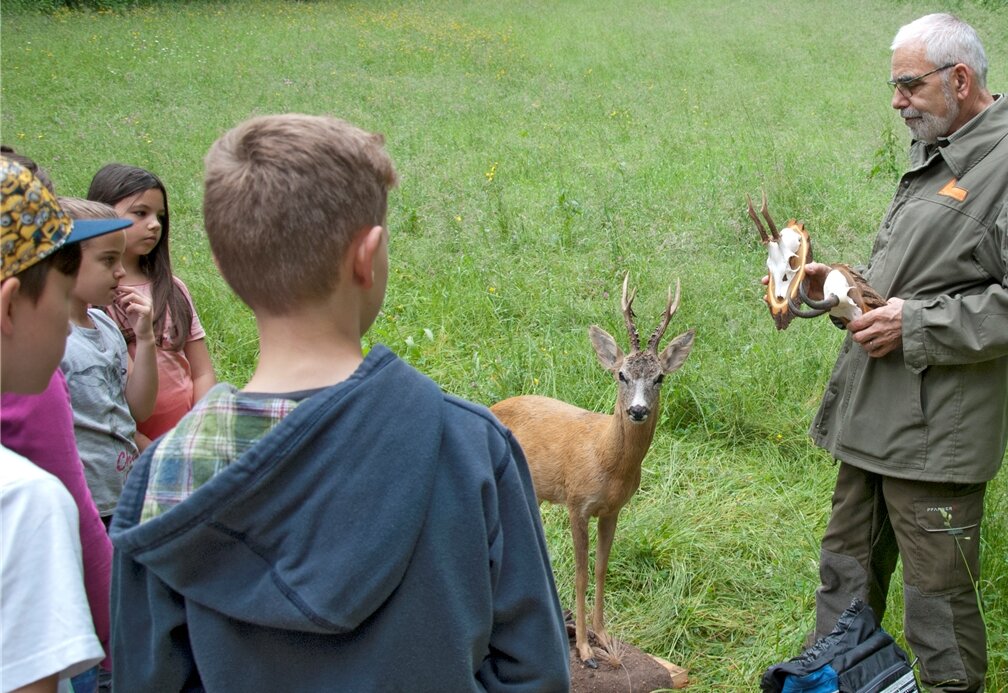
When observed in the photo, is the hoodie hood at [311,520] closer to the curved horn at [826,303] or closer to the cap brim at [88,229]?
the cap brim at [88,229]

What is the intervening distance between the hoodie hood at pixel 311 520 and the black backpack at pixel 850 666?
6.39 feet

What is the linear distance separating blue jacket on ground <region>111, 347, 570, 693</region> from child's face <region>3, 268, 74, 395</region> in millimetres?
259

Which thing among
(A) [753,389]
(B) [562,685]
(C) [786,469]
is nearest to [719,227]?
(A) [753,389]

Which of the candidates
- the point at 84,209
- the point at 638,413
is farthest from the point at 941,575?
the point at 84,209

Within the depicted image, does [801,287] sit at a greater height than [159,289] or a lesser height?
greater

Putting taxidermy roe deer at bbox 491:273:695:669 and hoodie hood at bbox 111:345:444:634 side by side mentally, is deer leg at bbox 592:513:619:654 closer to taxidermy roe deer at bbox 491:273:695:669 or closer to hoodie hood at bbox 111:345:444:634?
taxidermy roe deer at bbox 491:273:695:669

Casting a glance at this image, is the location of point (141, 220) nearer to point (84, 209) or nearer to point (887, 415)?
point (84, 209)

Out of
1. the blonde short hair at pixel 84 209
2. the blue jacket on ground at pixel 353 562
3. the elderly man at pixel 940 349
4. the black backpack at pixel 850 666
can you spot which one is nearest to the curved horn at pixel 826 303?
the elderly man at pixel 940 349

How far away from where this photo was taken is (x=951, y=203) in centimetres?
311

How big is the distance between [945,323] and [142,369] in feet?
8.09

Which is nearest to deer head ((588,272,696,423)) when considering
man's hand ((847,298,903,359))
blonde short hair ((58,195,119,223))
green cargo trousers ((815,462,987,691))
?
man's hand ((847,298,903,359))

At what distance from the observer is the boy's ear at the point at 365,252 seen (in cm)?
141

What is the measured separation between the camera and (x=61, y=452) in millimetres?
1865

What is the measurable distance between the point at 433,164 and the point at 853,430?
7.66 meters
